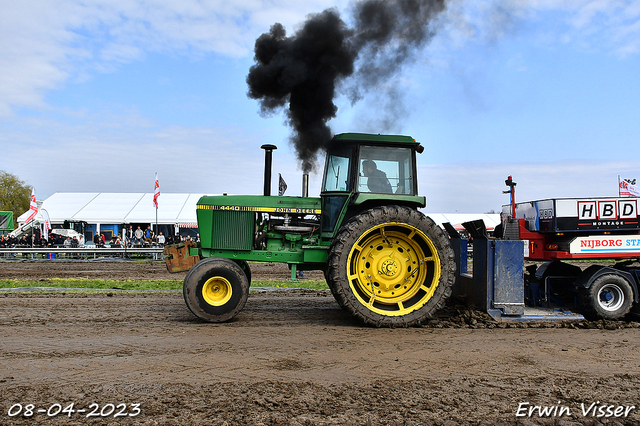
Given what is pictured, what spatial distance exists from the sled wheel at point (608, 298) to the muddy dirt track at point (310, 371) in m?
0.31

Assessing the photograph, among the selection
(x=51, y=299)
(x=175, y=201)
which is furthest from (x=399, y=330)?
(x=175, y=201)

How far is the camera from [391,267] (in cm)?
624

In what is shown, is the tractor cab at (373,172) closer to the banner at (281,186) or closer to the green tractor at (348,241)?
the green tractor at (348,241)

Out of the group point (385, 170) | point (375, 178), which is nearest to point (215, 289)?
point (375, 178)

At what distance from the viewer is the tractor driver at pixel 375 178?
6332mm

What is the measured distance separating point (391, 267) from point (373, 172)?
1295mm

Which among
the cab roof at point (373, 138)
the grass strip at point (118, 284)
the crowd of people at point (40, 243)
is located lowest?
the grass strip at point (118, 284)

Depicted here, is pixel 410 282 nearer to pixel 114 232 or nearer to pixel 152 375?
pixel 152 375

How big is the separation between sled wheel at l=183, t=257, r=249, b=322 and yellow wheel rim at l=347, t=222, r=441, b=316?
4.85ft

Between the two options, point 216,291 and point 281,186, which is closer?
point 216,291

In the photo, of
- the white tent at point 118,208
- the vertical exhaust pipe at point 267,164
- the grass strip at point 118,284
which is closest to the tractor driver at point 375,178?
the vertical exhaust pipe at point 267,164

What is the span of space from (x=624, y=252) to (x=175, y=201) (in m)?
30.5

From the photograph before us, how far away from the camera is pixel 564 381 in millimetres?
3975

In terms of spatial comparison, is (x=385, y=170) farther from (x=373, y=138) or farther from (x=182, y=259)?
(x=182, y=259)
